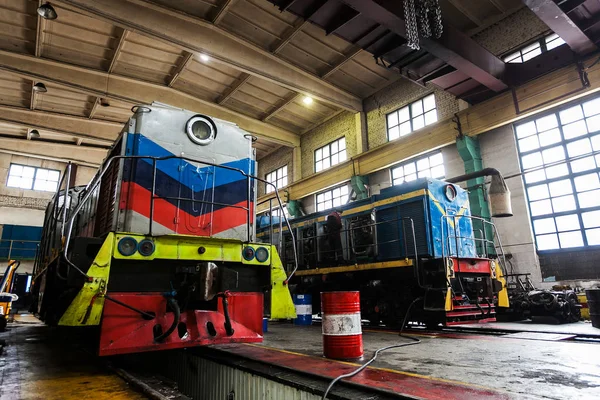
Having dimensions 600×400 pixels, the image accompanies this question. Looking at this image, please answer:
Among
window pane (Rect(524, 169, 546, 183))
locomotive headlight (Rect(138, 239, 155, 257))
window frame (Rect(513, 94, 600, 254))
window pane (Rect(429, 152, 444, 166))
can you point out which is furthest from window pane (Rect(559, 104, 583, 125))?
locomotive headlight (Rect(138, 239, 155, 257))

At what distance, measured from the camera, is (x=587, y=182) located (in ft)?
29.1

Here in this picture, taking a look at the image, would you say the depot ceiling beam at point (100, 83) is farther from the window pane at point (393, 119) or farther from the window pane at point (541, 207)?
the window pane at point (541, 207)

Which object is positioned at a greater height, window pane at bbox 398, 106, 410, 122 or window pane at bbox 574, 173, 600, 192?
window pane at bbox 398, 106, 410, 122

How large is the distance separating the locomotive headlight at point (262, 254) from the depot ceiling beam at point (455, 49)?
6.16m

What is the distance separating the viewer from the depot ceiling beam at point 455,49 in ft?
26.1

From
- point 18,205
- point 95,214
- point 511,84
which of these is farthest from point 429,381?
point 18,205

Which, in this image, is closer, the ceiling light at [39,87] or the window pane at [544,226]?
the window pane at [544,226]

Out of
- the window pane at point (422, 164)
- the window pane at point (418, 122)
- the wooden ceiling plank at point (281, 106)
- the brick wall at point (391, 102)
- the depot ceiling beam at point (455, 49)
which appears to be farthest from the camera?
the wooden ceiling plank at point (281, 106)

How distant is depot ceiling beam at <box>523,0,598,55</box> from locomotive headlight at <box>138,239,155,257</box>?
341 inches

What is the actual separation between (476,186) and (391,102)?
5096mm

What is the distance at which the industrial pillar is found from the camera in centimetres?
984

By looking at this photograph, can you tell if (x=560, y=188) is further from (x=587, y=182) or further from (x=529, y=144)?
(x=529, y=144)

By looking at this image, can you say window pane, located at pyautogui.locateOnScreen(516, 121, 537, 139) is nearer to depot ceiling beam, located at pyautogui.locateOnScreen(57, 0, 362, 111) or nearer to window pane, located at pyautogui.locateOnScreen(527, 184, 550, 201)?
window pane, located at pyautogui.locateOnScreen(527, 184, 550, 201)

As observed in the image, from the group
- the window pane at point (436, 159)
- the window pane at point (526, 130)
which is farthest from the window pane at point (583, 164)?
the window pane at point (436, 159)
